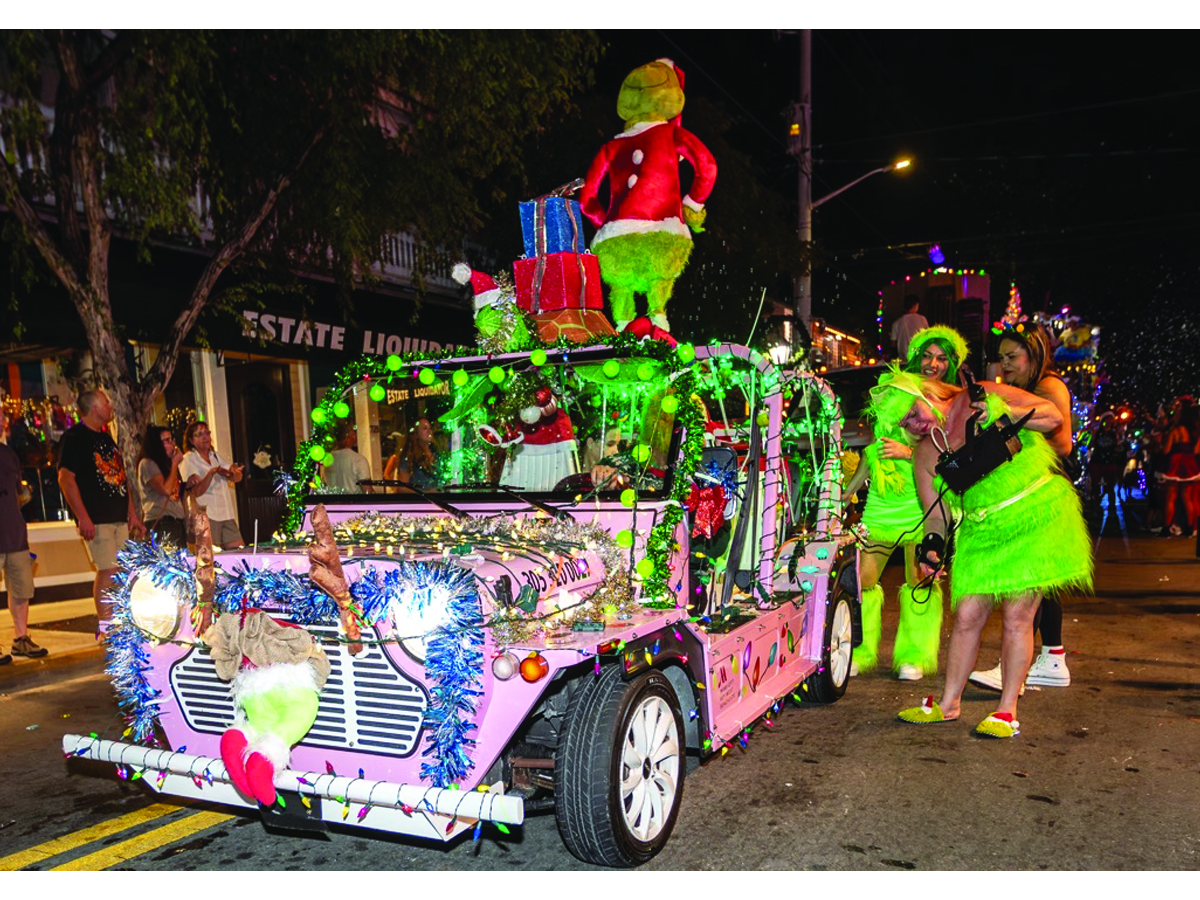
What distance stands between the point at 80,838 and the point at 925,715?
13.8 ft

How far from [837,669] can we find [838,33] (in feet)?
58.0

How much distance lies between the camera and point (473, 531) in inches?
155

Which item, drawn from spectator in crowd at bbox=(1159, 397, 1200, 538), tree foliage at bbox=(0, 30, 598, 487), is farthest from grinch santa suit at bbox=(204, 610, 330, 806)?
spectator in crowd at bbox=(1159, 397, 1200, 538)

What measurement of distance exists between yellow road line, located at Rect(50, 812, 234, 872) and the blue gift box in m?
3.25

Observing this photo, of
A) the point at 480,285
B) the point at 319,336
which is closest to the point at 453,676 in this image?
the point at 480,285

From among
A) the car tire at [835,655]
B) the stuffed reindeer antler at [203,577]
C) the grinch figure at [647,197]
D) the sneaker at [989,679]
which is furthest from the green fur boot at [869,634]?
the stuffed reindeer antler at [203,577]

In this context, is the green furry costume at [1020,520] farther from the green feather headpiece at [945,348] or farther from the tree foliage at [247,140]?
the tree foliage at [247,140]

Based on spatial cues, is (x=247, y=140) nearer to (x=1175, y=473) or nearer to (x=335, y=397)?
(x=335, y=397)

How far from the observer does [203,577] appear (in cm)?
314

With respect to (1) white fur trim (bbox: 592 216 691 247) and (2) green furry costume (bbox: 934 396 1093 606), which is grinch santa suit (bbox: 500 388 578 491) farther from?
(2) green furry costume (bbox: 934 396 1093 606)

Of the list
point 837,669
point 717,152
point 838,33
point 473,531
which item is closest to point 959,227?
point 838,33

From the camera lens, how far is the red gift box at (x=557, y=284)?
4.87 metres

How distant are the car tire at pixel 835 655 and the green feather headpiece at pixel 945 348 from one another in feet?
4.73

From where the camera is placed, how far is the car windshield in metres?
4.13
